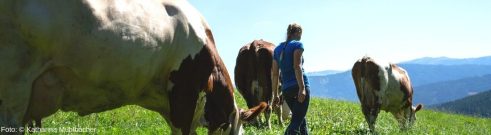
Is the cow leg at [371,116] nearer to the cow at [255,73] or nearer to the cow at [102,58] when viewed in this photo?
the cow at [255,73]

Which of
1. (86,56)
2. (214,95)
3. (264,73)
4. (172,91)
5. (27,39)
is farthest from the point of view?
(264,73)

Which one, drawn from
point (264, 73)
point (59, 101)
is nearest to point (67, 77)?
point (59, 101)

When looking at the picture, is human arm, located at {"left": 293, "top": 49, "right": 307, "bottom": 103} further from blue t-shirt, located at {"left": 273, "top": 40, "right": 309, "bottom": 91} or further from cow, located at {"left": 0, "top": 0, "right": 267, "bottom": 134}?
cow, located at {"left": 0, "top": 0, "right": 267, "bottom": 134}

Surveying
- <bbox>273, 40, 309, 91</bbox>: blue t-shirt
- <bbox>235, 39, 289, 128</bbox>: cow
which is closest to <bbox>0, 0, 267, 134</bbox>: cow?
<bbox>273, 40, 309, 91</bbox>: blue t-shirt

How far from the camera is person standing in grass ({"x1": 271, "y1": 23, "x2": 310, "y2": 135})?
376 inches

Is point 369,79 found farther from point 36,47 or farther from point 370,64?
point 36,47

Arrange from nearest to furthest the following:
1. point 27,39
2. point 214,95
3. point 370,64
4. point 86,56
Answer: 1. point 27,39
2. point 86,56
3. point 214,95
4. point 370,64

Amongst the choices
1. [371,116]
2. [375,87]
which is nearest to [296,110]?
[371,116]

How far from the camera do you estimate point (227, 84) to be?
7.82 meters

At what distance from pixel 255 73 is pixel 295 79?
16.2 feet

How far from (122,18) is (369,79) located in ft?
39.3

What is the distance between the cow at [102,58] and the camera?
5.00 meters

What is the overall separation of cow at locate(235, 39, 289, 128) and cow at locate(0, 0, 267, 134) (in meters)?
→ 7.27

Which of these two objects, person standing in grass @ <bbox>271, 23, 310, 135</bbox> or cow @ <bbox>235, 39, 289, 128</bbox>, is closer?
person standing in grass @ <bbox>271, 23, 310, 135</bbox>
